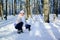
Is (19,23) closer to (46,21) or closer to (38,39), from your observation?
(38,39)

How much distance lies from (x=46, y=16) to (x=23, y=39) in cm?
994

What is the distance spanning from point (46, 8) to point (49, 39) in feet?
32.6

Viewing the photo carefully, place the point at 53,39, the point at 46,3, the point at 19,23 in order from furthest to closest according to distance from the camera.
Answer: the point at 46,3 < the point at 19,23 < the point at 53,39

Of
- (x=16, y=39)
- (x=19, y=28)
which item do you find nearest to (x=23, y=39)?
(x=16, y=39)

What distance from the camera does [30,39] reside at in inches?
346

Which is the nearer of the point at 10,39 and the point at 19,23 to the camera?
the point at 10,39

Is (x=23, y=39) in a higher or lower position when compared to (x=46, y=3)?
lower

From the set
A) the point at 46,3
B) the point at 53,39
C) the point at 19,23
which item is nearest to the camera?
the point at 53,39

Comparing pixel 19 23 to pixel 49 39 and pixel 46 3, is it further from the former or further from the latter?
pixel 46 3

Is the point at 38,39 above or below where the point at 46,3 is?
below

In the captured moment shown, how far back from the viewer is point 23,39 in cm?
898

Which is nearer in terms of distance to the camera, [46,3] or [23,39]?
[23,39]

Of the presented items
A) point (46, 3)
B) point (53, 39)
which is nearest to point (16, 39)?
point (53, 39)

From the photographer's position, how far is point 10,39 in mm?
9000
